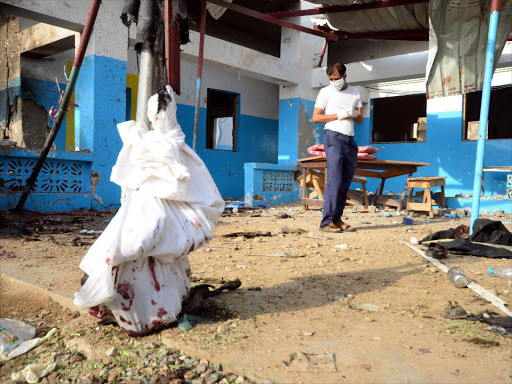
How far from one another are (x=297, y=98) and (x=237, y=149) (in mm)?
2193

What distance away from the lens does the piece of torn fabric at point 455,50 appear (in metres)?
5.02

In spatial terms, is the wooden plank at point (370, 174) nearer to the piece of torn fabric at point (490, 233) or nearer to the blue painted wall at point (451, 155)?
the blue painted wall at point (451, 155)

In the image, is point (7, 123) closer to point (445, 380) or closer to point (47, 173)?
point (47, 173)

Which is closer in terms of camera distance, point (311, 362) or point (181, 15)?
point (311, 362)

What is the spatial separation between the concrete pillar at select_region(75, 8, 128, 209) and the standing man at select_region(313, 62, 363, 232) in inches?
141

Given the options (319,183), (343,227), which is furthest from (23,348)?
(319,183)

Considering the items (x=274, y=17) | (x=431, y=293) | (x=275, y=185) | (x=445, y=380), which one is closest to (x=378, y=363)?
(x=445, y=380)

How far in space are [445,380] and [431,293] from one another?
1.14m

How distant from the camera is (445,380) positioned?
1450mm

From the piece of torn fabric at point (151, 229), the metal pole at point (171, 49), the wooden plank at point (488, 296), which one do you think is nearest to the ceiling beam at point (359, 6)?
the wooden plank at point (488, 296)

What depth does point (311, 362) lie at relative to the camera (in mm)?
1588

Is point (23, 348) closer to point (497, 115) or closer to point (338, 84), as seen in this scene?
point (338, 84)

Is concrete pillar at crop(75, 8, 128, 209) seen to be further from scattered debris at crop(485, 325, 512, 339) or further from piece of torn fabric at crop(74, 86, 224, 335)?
scattered debris at crop(485, 325, 512, 339)

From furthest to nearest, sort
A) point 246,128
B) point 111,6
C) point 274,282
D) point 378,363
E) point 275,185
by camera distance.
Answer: point 246,128 → point 275,185 → point 111,6 → point 274,282 → point 378,363
